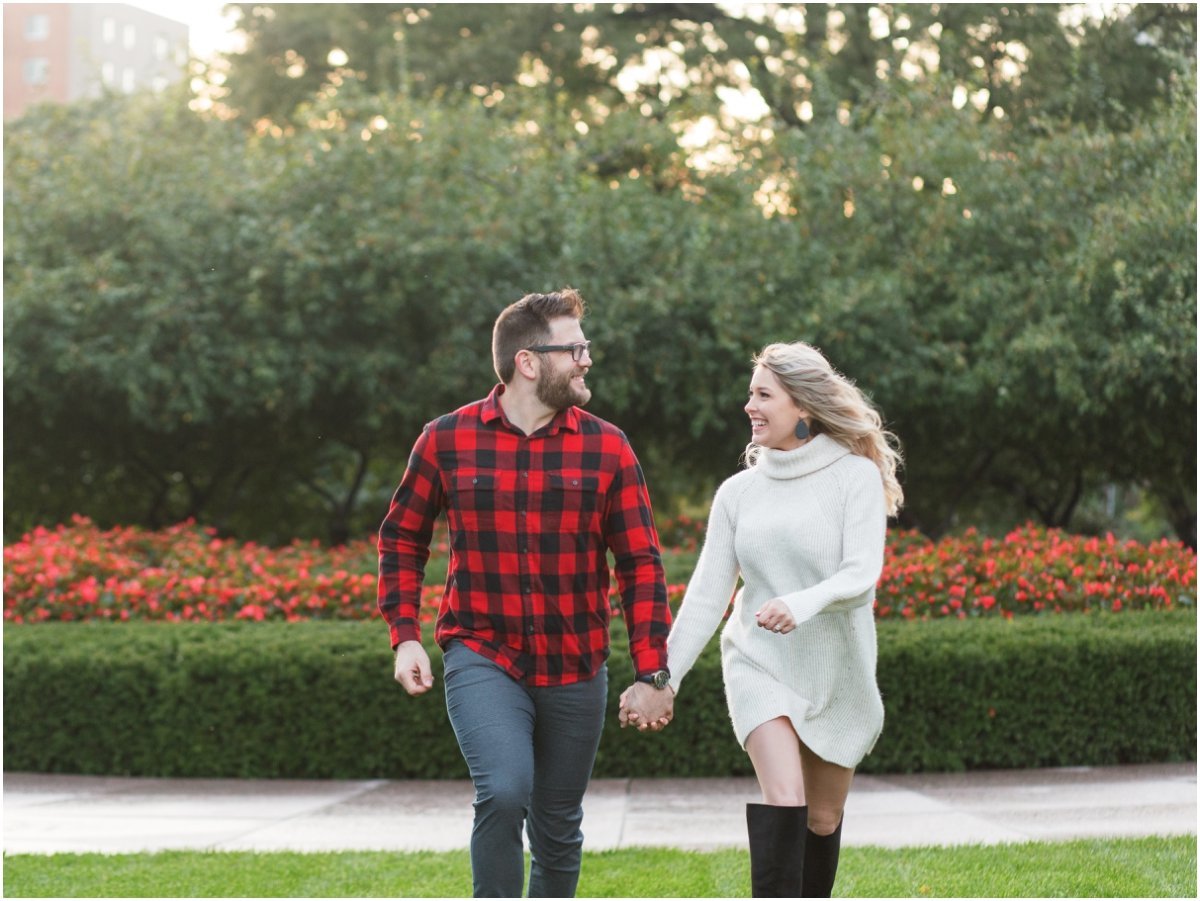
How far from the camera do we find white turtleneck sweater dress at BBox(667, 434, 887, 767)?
3.81 metres

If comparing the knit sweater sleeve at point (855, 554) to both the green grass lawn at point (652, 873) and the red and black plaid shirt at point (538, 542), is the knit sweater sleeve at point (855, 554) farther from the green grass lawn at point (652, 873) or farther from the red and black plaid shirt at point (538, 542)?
the green grass lawn at point (652, 873)

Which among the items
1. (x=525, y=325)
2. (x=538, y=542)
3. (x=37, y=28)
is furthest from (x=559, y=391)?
(x=37, y=28)

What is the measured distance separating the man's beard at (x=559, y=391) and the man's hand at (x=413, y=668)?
2.44 feet

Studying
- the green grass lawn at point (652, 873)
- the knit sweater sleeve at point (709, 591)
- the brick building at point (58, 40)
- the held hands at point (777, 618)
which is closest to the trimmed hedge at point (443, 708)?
the green grass lawn at point (652, 873)

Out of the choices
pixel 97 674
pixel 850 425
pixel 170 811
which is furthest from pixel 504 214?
pixel 850 425

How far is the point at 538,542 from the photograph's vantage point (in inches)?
145

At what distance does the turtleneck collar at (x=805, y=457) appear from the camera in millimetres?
3902

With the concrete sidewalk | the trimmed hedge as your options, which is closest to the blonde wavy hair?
the concrete sidewalk

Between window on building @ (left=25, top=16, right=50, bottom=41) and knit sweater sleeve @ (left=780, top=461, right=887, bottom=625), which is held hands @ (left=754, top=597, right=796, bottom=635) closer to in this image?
knit sweater sleeve @ (left=780, top=461, right=887, bottom=625)

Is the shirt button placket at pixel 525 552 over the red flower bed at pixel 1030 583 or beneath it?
over

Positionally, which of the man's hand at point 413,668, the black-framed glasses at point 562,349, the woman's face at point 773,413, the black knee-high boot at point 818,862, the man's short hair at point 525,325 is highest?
the man's short hair at point 525,325

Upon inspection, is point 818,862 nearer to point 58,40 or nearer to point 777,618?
point 777,618

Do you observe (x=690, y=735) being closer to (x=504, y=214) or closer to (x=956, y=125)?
(x=504, y=214)

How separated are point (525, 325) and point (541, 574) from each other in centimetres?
68
